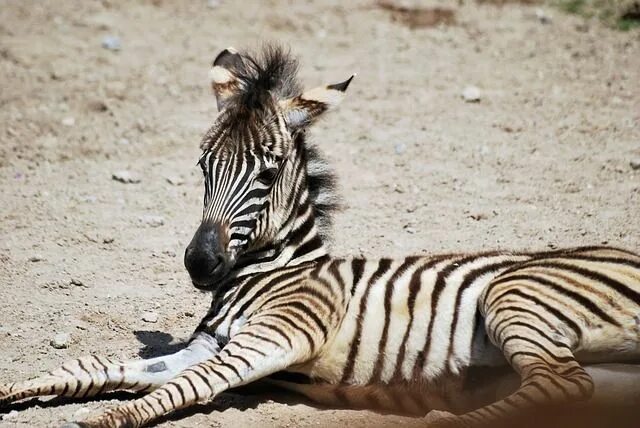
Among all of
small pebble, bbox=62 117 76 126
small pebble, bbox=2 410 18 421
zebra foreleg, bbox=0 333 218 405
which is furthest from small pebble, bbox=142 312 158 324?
small pebble, bbox=62 117 76 126

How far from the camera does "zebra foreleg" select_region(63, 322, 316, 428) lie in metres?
5.74

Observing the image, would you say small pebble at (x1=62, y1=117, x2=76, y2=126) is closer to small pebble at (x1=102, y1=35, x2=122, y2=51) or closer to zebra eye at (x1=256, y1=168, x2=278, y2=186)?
small pebble at (x1=102, y1=35, x2=122, y2=51)

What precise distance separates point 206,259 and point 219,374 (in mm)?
669

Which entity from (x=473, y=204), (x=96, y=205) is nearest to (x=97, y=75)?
(x=96, y=205)

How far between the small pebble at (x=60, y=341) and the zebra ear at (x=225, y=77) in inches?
74.7

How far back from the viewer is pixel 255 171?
6.40 metres

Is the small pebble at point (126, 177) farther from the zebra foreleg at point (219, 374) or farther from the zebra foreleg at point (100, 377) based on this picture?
the zebra foreleg at point (219, 374)

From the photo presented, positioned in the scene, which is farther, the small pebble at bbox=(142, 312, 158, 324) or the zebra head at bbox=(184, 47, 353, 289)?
the small pebble at bbox=(142, 312, 158, 324)

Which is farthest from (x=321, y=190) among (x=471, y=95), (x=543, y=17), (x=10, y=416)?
(x=543, y=17)

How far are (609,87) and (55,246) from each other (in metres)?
6.51

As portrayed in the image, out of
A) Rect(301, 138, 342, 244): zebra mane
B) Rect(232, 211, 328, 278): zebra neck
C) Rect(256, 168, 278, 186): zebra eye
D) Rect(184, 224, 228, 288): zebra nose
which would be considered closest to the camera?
Rect(184, 224, 228, 288): zebra nose

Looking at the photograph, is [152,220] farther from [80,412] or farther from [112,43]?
[112,43]

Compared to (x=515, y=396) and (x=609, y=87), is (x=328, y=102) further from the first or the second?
(x=609, y=87)

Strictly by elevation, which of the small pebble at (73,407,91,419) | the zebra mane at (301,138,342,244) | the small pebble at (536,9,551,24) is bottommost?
the small pebble at (73,407,91,419)
